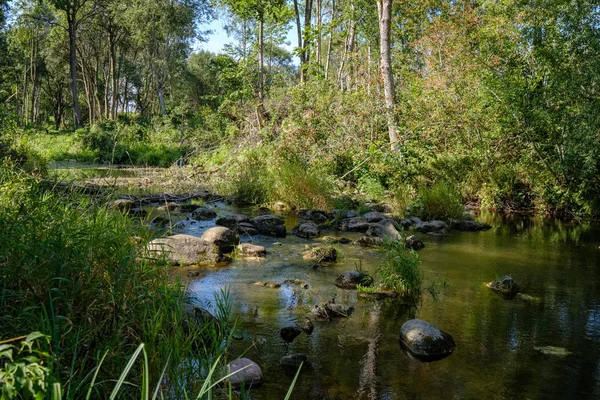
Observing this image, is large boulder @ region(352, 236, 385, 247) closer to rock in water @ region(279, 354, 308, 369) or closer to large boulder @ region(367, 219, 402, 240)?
large boulder @ region(367, 219, 402, 240)

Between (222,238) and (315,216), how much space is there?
3723mm

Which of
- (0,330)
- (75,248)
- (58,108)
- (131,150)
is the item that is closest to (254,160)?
(75,248)

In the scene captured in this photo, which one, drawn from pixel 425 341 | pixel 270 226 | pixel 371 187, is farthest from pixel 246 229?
pixel 425 341

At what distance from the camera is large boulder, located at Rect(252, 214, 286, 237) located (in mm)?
9336

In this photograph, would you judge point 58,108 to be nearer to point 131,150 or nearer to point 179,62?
point 179,62

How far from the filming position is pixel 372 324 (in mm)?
5027

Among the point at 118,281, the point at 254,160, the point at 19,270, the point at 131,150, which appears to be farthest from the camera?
the point at 131,150

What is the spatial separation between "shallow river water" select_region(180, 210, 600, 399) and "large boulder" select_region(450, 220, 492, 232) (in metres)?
2.37

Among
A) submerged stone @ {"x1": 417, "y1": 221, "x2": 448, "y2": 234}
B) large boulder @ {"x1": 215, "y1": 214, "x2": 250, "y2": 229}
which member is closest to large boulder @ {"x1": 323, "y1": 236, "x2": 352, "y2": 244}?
large boulder @ {"x1": 215, "y1": 214, "x2": 250, "y2": 229}

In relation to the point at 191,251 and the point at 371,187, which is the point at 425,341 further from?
the point at 371,187

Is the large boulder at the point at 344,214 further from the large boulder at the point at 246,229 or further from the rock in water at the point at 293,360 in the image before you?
the rock in water at the point at 293,360

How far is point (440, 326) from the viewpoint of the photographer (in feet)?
16.4

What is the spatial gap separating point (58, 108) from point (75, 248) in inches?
2135

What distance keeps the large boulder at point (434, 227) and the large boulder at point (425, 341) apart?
19.9 feet
